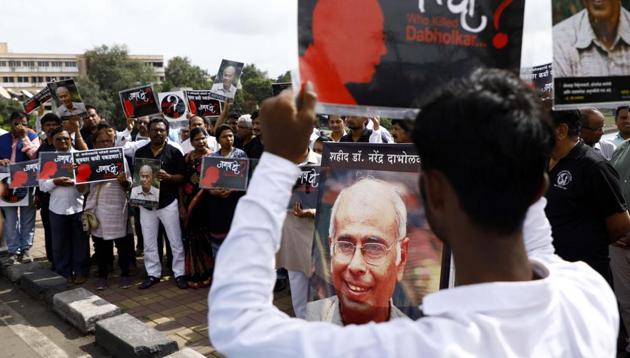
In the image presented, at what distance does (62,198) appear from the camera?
577cm

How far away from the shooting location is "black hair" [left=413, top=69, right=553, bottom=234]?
0.93 metres

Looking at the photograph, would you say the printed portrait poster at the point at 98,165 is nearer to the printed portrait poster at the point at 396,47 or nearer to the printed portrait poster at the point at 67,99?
the printed portrait poster at the point at 67,99

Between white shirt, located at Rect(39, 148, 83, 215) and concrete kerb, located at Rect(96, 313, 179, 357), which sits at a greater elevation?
white shirt, located at Rect(39, 148, 83, 215)

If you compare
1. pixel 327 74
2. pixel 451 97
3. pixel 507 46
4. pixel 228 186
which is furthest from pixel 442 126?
pixel 228 186

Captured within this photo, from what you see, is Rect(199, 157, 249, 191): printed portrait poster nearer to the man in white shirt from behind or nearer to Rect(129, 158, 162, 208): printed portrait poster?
Rect(129, 158, 162, 208): printed portrait poster

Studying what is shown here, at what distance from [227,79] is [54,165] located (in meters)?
3.36

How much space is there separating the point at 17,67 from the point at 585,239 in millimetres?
110549

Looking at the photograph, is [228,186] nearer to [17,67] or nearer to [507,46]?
Answer: [507,46]

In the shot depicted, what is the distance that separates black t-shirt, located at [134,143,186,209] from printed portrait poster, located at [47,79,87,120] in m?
2.39

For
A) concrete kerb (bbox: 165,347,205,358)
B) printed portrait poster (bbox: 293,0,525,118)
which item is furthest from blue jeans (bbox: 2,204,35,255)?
printed portrait poster (bbox: 293,0,525,118)

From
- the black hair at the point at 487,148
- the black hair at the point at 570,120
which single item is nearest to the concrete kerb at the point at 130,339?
the black hair at the point at 570,120

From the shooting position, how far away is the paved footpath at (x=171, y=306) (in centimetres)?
446

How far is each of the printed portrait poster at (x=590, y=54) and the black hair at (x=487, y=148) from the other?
0.74m

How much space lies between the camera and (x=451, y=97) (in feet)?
3.23
